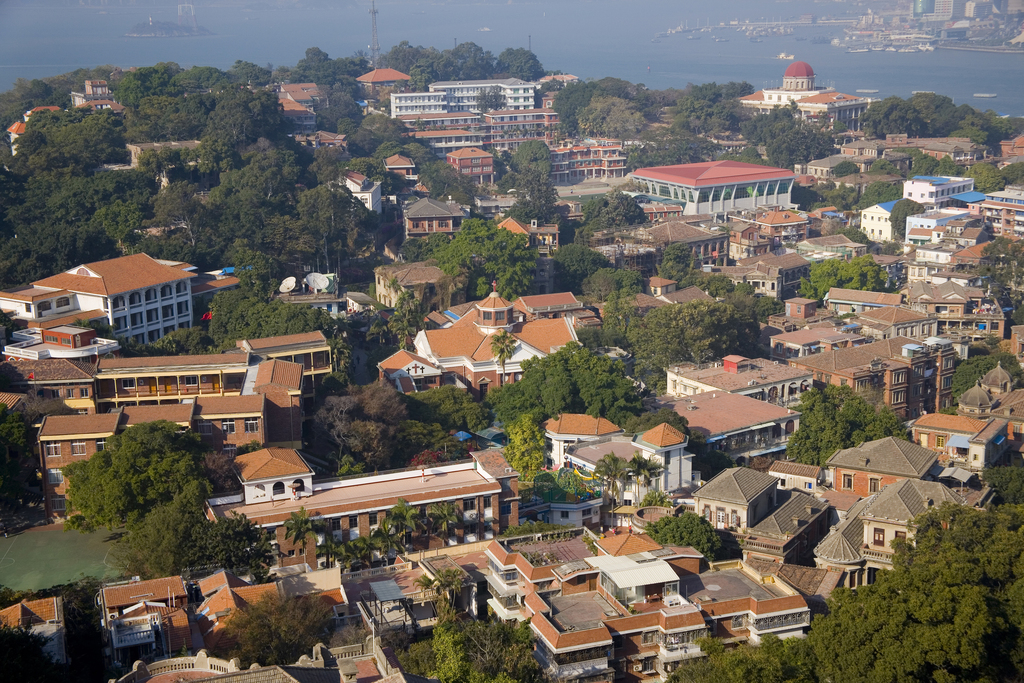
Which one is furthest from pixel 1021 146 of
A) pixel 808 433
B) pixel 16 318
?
pixel 16 318

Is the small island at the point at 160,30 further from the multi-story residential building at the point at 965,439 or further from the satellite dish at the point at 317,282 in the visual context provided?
the multi-story residential building at the point at 965,439

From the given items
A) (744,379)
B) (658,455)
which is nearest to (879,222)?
(744,379)

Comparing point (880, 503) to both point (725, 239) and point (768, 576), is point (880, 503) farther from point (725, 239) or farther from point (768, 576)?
point (725, 239)

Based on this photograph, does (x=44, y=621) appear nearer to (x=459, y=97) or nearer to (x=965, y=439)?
(x=965, y=439)

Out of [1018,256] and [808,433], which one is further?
[1018,256]

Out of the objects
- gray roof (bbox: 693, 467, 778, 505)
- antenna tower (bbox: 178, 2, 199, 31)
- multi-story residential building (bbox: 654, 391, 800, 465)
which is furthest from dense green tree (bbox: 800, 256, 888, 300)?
antenna tower (bbox: 178, 2, 199, 31)

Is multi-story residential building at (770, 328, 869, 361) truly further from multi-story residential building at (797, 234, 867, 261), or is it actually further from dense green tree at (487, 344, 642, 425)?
multi-story residential building at (797, 234, 867, 261)
